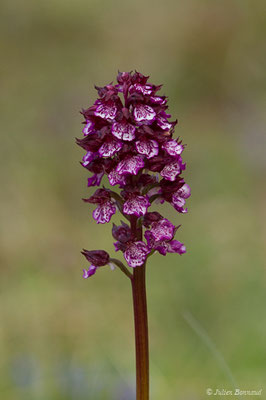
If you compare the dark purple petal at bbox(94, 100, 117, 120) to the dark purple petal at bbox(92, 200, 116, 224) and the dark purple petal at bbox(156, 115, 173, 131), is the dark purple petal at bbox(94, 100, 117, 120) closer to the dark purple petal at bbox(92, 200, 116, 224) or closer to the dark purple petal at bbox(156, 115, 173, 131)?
the dark purple petal at bbox(156, 115, 173, 131)

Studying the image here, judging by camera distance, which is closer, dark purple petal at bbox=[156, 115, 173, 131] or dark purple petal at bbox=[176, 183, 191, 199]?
dark purple petal at bbox=[156, 115, 173, 131]

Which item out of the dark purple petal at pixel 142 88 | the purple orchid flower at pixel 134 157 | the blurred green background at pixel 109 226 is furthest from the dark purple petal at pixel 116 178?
the blurred green background at pixel 109 226

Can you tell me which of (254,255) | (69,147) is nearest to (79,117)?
(69,147)

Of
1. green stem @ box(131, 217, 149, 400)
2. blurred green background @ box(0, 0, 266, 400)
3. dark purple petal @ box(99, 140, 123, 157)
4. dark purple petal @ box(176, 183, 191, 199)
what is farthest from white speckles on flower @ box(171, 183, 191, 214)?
blurred green background @ box(0, 0, 266, 400)

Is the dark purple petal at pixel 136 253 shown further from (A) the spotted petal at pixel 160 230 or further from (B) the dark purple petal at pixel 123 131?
(B) the dark purple petal at pixel 123 131

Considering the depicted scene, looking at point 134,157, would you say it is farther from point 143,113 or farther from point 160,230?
point 160,230

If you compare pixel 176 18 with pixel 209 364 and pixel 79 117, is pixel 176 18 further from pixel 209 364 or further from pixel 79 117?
pixel 209 364
